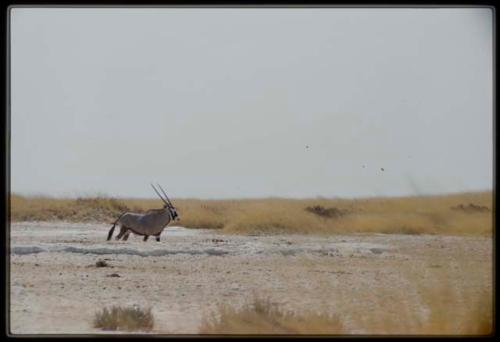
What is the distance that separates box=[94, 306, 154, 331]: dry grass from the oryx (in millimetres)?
344

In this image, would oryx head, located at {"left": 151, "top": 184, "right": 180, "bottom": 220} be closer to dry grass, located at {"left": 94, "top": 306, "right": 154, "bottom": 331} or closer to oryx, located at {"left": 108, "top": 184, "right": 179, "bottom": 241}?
oryx, located at {"left": 108, "top": 184, "right": 179, "bottom": 241}

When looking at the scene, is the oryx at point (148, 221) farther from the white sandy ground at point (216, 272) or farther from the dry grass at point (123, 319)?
the dry grass at point (123, 319)

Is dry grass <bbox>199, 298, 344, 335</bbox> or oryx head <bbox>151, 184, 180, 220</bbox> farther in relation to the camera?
oryx head <bbox>151, 184, 180, 220</bbox>

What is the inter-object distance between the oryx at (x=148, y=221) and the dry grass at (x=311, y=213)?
0.03 m

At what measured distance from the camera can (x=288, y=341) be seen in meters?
4.94

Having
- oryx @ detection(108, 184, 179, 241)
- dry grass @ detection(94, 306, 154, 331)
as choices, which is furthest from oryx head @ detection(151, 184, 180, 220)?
dry grass @ detection(94, 306, 154, 331)

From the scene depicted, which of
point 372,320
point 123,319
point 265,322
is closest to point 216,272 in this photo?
point 265,322

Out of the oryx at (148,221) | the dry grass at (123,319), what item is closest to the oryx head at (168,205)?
the oryx at (148,221)

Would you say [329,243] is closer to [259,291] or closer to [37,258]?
[259,291]

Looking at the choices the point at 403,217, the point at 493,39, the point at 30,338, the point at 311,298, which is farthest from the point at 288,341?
the point at 493,39

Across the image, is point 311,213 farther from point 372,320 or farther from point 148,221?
point 148,221

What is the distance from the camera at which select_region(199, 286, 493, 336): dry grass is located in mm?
4973

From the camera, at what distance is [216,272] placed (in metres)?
5.11

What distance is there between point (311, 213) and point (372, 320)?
56cm
